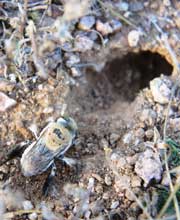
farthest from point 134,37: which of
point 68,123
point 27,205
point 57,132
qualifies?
point 27,205

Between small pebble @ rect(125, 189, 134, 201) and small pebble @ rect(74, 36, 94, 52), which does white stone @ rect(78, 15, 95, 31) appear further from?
small pebble @ rect(125, 189, 134, 201)

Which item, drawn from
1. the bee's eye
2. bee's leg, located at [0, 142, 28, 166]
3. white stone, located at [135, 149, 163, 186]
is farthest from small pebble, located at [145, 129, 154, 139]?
bee's leg, located at [0, 142, 28, 166]

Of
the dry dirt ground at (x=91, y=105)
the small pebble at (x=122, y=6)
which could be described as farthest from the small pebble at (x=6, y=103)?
the small pebble at (x=122, y=6)

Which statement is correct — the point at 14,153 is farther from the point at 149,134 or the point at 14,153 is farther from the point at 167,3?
the point at 167,3

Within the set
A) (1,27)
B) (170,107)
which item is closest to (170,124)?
(170,107)

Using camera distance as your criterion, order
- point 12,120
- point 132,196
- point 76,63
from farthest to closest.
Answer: point 76,63, point 12,120, point 132,196

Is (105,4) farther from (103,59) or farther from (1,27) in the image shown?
(1,27)
